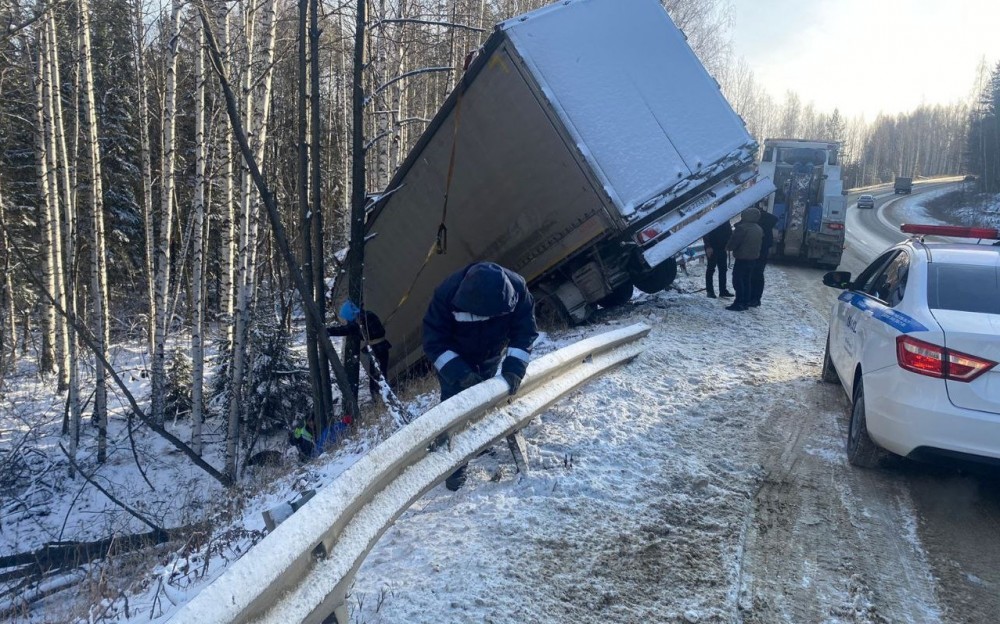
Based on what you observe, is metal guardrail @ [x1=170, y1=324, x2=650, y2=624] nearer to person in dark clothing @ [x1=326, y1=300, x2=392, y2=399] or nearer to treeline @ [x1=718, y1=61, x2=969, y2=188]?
person in dark clothing @ [x1=326, y1=300, x2=392, y2=399]

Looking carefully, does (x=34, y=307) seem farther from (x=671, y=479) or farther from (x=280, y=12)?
(x=671, y=479)

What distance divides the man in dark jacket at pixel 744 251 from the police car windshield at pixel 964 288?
560 cm

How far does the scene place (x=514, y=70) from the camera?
8.08 metres

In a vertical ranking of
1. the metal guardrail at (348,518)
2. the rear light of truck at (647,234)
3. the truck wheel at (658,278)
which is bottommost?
the truck wheel at (658,278)

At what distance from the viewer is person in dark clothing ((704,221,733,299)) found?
11070 mm

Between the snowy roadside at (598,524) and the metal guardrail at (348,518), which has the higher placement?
the metal guardrail at (348,518)

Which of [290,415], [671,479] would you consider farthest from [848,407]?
[290,415]

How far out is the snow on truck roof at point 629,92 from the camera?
807 centimetres

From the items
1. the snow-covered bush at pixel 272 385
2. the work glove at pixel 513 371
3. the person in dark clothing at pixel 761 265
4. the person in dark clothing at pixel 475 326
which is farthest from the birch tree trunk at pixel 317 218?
the person in dark clothing at pixel 761 265

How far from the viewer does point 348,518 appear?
2.75 metres

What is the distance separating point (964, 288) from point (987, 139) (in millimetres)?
68767

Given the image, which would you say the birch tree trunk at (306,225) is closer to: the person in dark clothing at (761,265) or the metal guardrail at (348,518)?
the metal guardrail at (348,518)

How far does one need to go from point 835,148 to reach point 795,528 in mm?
15702

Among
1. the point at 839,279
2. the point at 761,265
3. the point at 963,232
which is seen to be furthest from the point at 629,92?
the point at 963,232
